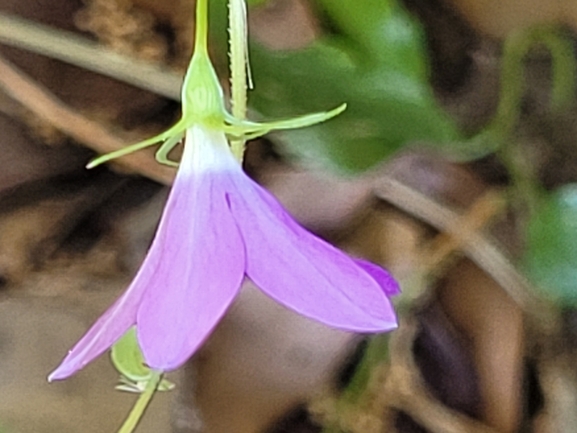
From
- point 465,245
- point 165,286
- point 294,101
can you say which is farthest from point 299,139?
point 165,286

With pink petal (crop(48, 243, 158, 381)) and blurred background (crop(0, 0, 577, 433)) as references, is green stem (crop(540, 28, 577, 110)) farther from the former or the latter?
pink petal (crop(48, 243, 158, 381))

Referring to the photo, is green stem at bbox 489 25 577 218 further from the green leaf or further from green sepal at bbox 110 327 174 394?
green sepal at bbox 110 327 174 394

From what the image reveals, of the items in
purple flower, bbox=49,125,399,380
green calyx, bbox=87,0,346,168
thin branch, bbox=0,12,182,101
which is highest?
green calyx, bbox=87,0,346,168

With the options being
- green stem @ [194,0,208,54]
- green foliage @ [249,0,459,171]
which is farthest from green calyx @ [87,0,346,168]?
green foliage @ [249,0,459,171]

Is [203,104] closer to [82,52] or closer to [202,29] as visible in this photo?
[202,29]

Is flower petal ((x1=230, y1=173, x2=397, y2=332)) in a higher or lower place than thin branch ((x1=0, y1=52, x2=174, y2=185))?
higher

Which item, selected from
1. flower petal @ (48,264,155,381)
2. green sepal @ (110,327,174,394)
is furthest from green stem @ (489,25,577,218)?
flower petal @ (48,264,155,381)

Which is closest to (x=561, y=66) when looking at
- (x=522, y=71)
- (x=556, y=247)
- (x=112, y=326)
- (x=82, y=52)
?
(x=522, y=71)

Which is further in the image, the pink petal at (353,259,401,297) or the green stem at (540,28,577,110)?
the green stem at (540,28,577,110)
